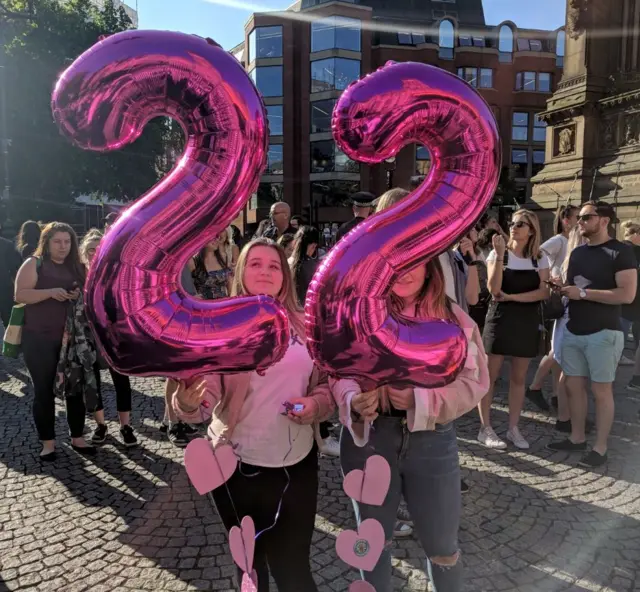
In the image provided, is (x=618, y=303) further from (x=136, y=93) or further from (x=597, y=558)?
(x=136, y=93)

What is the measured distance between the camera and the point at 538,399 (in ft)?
17.9

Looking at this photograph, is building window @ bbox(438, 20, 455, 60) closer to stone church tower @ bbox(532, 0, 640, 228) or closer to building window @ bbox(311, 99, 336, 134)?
building window @ bbox(311, 99, 336, 134)

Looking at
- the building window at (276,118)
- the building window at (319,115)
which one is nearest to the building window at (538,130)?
the building window at (319,115)

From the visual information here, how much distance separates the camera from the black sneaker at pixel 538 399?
211 inches

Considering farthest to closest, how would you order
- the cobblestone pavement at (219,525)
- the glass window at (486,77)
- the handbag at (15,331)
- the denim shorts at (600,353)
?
the glass window at (486,77)
the handbag at (15,331)
the denim shorts at (600,353)
the cobblestone pavement at (219,525)

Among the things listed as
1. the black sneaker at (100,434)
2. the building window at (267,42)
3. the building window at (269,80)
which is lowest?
the black sneaker at (100,434)

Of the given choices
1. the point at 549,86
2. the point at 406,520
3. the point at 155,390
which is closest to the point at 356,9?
the point at 549,86

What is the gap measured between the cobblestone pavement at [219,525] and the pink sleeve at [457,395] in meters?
1.41

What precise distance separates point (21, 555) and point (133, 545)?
0.61m

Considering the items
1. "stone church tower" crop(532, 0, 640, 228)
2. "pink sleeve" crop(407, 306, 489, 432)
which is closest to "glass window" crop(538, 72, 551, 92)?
"stone church tower" crop(532, 0, 640, 228)

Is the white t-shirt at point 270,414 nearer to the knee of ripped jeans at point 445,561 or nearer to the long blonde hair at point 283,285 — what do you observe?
the long blonde hair at point 283,285

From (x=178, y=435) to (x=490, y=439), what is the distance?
2657 mm

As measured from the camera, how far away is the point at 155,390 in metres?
6.03

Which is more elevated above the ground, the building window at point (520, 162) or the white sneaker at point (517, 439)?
the building window at point (520, 162)
